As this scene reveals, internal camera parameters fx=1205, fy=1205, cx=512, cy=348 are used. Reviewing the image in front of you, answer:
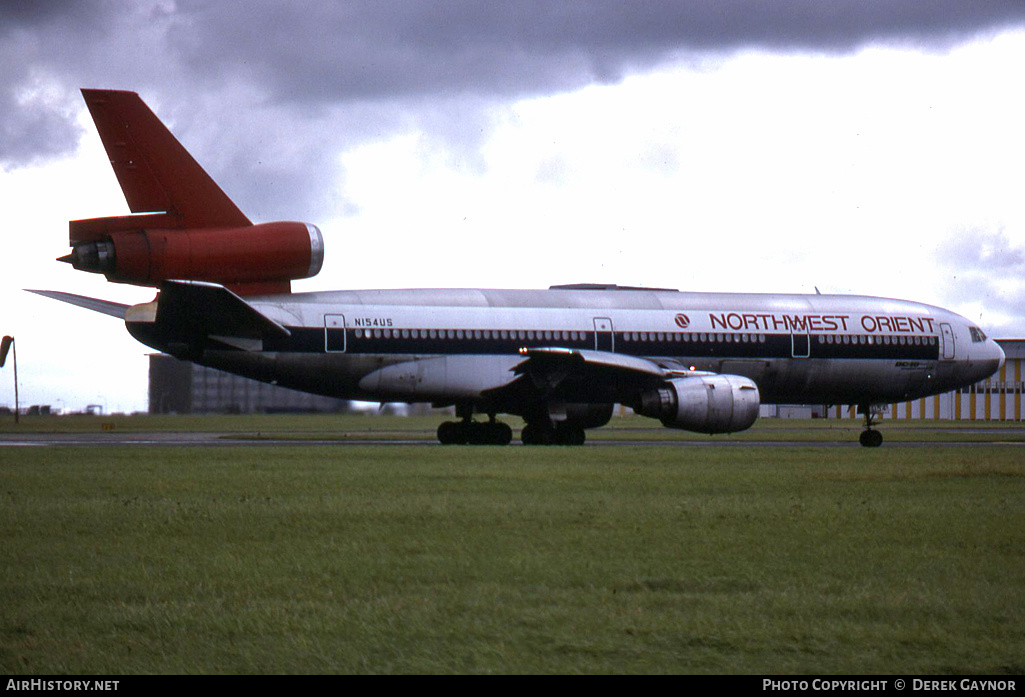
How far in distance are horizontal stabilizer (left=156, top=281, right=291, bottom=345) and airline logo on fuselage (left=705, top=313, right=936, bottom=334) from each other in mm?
11601

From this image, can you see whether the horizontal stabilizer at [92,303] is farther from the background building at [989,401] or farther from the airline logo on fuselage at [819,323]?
the background building at [989,401]

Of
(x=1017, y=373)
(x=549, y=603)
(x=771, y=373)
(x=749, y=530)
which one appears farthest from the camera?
(x=1017, y=373)

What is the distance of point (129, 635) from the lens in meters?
6.55

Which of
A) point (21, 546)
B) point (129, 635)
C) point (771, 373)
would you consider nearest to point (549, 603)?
point (129, 635)

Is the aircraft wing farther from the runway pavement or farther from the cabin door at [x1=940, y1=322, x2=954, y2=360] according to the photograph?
the cabin door at [x1=940, y1=322, x2=954, y2=360]

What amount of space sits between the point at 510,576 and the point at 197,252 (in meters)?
20.7

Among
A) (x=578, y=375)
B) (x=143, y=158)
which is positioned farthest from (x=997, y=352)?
(x=143, y=158)

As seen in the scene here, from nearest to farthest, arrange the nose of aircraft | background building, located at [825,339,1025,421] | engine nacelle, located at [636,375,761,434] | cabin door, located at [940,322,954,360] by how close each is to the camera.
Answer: engine nacelle, located at [636,375,761,434] → cabin door, located at [940,322,954,360] → the nose of aircraft → background building, located at [825,339,1025,421]

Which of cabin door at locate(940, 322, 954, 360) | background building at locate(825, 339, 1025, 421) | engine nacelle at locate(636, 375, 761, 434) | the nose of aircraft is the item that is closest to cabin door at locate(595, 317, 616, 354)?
engine nacelle at locate(636, 375, 761, 434)

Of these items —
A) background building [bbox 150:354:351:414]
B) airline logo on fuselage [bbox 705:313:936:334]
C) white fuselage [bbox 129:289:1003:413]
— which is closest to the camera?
white fuselage [bbox 129:289:1003:413]

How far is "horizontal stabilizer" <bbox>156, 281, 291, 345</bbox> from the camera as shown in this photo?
26875 mm

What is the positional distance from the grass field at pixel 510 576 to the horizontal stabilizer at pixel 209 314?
403 inches
